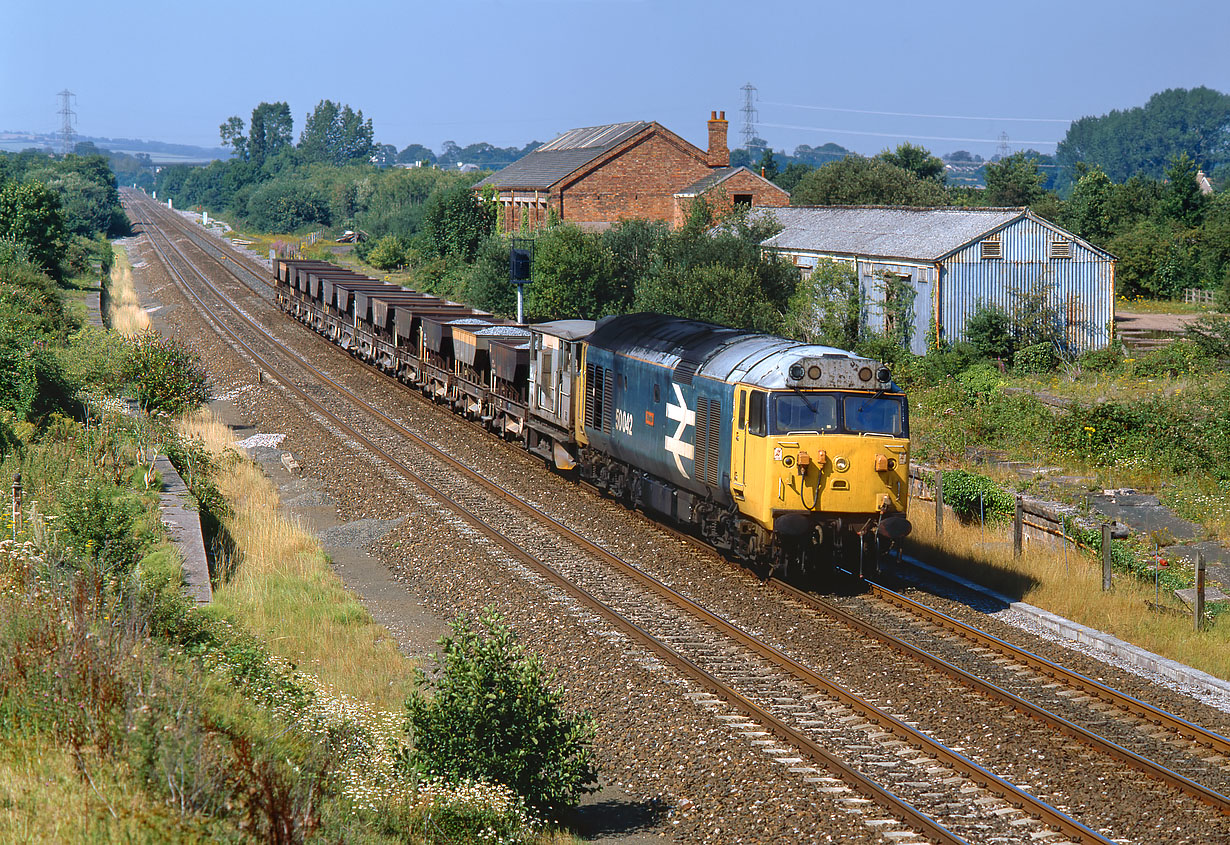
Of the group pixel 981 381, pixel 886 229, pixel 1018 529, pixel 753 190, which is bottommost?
pixel 1018 529

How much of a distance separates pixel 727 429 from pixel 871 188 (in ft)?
155

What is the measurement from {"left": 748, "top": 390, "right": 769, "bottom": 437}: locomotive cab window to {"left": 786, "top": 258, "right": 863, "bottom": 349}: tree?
66.1 feet

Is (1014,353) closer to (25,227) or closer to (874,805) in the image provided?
(874,805)

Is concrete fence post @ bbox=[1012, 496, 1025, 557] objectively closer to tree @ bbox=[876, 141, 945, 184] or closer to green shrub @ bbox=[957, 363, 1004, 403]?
green shrub @ bbox=[957, 363, 1004, 403]

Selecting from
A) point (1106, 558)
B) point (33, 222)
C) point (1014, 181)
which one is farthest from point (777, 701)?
point (1014, 181)

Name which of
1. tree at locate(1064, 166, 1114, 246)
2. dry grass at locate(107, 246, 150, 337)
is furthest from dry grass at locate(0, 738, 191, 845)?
tree at locate(1064, 166, 1114, 246)

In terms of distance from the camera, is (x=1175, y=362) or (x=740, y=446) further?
(x=1175, y=362)

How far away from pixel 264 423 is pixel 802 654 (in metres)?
20.5

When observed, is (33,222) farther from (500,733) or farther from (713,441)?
(500,733)

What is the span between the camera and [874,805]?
9.84m

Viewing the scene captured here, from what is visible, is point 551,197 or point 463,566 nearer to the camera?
point 463,566

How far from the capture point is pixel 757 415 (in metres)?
15.7

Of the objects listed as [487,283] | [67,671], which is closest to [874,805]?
[67,671]

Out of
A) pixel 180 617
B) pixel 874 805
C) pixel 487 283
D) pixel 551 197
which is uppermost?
pixel 551 197
